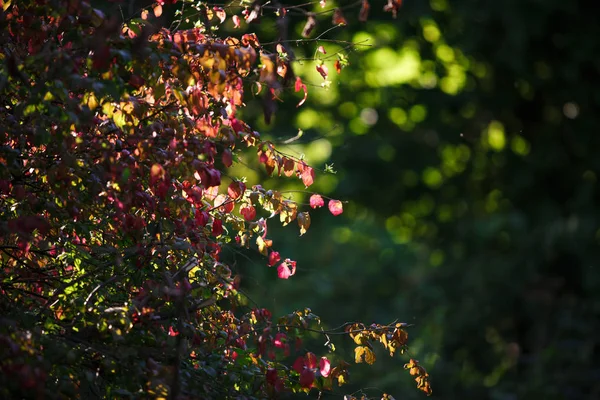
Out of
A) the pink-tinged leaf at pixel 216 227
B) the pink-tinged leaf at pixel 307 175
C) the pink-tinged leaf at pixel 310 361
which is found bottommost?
the pink-tinged leaf at pixel 310 361

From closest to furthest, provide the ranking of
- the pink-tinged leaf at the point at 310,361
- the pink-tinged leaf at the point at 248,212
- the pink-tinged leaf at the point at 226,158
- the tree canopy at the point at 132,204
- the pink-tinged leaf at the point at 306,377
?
the tree canopy at the point at 132,204
the pink-tinged leaf at the point at 226,158
the pink-tinged leaf at the point at 306,377
the pink-tinged leaf at the point at 310,361
the pink-tinged leaf at the point at 248,212

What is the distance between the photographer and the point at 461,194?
42.4 ft

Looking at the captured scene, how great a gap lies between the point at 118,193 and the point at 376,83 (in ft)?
33.3

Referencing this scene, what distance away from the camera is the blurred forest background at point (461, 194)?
944 cm

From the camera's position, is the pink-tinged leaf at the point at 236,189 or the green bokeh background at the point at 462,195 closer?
the pink-tinged leaf at the point at 236,189

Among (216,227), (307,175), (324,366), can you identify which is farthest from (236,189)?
(324,366)

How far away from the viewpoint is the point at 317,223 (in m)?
12.0

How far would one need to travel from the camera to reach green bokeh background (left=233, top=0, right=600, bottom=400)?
944 cm

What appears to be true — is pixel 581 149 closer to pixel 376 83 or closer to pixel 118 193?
pixel 376 83

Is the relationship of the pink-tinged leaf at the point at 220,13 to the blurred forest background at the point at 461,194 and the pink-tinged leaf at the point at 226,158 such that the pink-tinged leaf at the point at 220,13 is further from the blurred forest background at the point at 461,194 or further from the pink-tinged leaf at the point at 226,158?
the blurred forest background at the point at 461,194

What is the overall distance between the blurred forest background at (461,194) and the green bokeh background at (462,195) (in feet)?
0.08

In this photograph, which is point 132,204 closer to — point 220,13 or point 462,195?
point 220,13

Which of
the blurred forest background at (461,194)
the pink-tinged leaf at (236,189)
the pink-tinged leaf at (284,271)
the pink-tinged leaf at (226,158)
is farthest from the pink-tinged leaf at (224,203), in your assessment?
the blurred forest background at (461,194)

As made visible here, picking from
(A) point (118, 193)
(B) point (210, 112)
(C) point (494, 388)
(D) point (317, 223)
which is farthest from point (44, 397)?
(D) point (317, 223)
